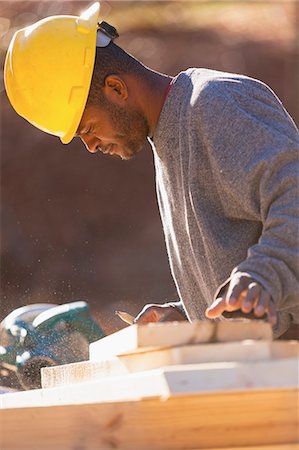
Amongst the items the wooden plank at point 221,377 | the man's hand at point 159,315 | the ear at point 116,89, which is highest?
the ear at point 116,89

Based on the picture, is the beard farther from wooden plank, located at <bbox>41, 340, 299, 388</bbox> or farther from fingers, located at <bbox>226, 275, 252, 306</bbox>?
wooden plank, located at <bbox>41, 340, 299, 388</bbox>

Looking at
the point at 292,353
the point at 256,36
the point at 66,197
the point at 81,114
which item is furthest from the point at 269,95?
the point at 256,36

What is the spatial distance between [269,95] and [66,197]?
11.2m

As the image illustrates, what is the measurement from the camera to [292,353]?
249 cm

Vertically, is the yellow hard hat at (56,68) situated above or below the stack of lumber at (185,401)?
above

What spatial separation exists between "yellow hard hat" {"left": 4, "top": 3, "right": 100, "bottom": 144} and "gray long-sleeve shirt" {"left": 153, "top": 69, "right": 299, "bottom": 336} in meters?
0.37

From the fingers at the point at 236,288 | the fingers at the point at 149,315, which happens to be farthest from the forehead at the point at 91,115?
the fingers at the point at 236,288

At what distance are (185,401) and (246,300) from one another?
2.47 feet

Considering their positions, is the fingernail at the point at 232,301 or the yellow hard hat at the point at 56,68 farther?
the yellow hard hat at the point at 56,68

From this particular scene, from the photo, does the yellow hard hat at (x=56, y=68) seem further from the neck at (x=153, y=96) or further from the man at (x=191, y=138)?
the neck at (x=153, y=96)

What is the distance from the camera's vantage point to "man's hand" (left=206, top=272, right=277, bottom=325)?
305cm

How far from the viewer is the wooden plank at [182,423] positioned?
2352 mm

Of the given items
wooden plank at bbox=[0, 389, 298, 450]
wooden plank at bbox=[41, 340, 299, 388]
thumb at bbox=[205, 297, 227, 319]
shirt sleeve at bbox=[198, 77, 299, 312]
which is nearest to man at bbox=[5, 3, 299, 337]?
shirt sleeve at bbox=[198, 77, 299, 312]

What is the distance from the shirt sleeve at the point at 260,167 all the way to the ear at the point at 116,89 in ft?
1.30
